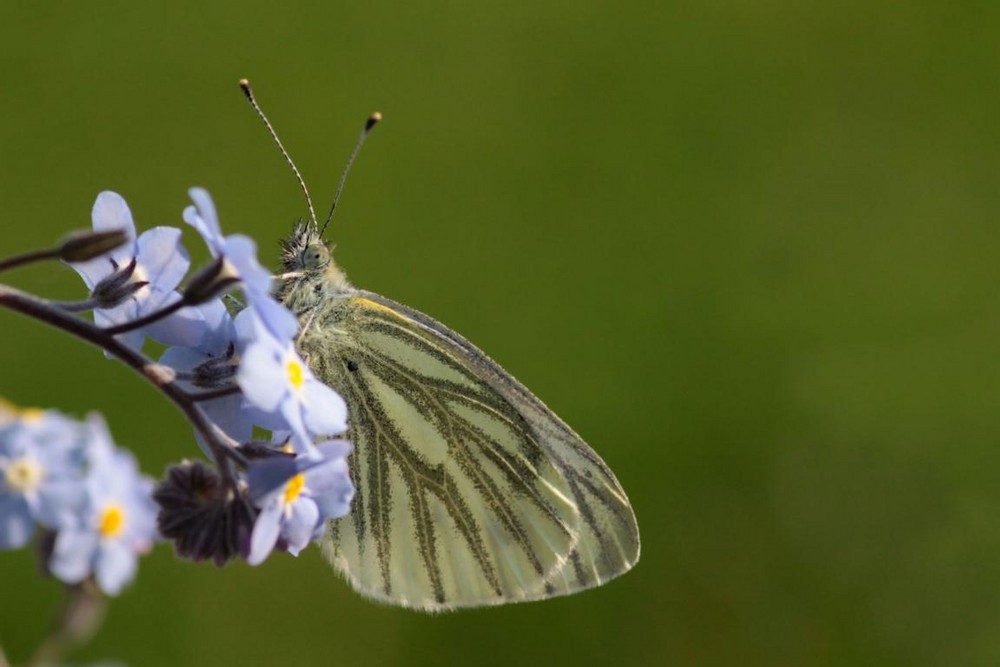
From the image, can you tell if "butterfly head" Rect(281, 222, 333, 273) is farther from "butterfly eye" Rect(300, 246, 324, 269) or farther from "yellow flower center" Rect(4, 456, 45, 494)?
"yellow flower center" Rect(4, 456, 45, 494)

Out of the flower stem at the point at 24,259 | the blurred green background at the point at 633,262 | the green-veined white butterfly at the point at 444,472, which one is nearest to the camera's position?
the flower stem at the point at 24,259

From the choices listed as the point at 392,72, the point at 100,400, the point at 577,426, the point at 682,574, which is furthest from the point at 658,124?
the point at 100,400

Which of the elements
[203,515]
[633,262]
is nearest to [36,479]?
[203,515]

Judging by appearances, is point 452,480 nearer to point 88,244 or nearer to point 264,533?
point 264,533

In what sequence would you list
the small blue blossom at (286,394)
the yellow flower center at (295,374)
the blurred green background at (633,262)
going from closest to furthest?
the small blue blossom at (286,394), the yellow flower center at (295,374), the blurred green background at (633,262)

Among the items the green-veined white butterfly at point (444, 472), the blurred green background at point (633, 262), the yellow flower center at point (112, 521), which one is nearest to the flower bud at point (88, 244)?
the yellow flower center at point (112, 521)

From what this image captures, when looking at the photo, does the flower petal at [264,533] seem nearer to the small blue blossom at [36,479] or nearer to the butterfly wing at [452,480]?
the small blue blossom at [36,479]

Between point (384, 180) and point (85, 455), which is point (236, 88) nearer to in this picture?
point (384, 180)
